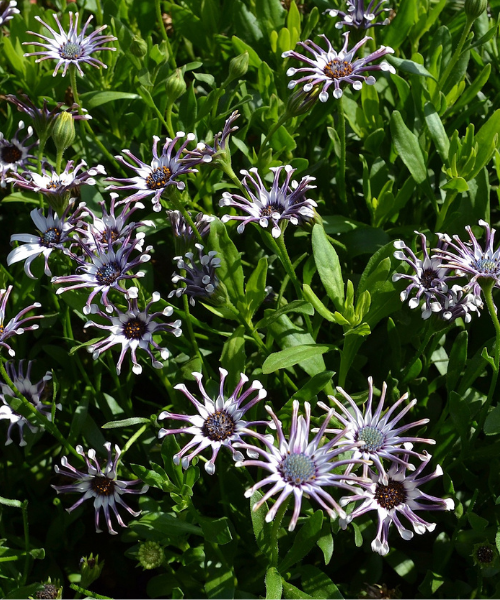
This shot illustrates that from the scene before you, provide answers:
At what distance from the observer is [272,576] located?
1689 mm

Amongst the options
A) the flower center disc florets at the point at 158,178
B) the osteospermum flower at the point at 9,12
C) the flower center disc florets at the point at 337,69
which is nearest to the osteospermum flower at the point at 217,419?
the flower center disc florets at the point at 158,178

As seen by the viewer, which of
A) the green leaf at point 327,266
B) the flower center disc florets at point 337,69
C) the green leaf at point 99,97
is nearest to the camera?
the green leaf at point 327,266

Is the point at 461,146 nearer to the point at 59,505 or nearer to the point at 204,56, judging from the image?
the point at 204,56

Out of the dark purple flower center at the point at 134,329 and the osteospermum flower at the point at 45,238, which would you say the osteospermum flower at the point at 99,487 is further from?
the osteospermum flower at the point at 45,238

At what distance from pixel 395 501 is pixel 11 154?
1693mm

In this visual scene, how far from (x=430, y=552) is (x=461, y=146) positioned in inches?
50.6

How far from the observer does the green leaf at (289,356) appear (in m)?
1.79

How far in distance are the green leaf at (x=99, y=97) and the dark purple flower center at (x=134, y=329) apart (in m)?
0.87

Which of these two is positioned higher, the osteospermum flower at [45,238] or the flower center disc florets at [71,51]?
the flower center disc florets at [71,51]

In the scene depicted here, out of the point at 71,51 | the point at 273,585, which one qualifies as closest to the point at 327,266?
the point at 273,585

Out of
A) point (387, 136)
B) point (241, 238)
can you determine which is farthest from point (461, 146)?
point (241, 238)

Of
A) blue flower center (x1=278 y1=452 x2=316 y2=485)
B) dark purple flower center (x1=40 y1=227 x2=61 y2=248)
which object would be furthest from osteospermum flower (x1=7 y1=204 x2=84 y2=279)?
blue flower center (x1=278 y1=452 x2=316 y2=485)

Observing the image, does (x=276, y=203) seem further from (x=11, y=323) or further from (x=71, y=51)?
(x=71, y=51)

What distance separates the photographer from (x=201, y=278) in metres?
1.96
